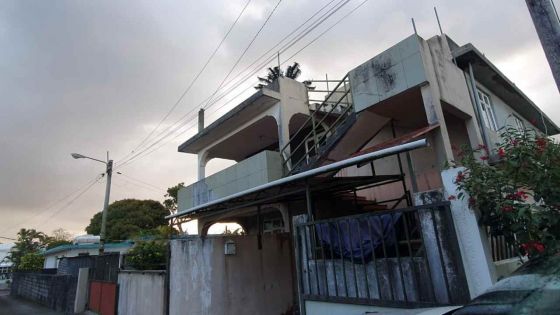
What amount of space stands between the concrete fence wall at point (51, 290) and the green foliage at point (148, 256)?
4.69 meters

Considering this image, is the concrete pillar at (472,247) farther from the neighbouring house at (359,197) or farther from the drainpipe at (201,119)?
the drainpipe at (201,119)

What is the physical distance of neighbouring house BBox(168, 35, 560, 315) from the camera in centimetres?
430

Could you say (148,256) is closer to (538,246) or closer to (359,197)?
(359,197)

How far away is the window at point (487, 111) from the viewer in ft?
32.4

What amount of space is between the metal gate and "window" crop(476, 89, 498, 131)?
13.0 m

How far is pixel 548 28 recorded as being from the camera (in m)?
4.31

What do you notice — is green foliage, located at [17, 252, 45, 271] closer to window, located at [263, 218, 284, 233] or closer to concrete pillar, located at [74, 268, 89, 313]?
concrete pillar, located at [74, 268, 89, 313]

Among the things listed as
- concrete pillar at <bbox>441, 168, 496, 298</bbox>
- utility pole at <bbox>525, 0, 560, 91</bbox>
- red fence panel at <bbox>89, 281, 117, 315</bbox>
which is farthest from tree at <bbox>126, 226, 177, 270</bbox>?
utility pole at <bbox>525, 0, 560, 91</bbox>

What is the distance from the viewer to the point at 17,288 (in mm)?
22891

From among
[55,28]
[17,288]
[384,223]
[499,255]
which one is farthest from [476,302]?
[17,288]

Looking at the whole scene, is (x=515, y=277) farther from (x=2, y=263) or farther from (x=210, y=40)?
(x=2, y=263)

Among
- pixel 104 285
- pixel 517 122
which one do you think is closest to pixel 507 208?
pixel 517 122

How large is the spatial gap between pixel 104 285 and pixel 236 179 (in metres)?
6.72

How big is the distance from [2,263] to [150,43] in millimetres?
49440
